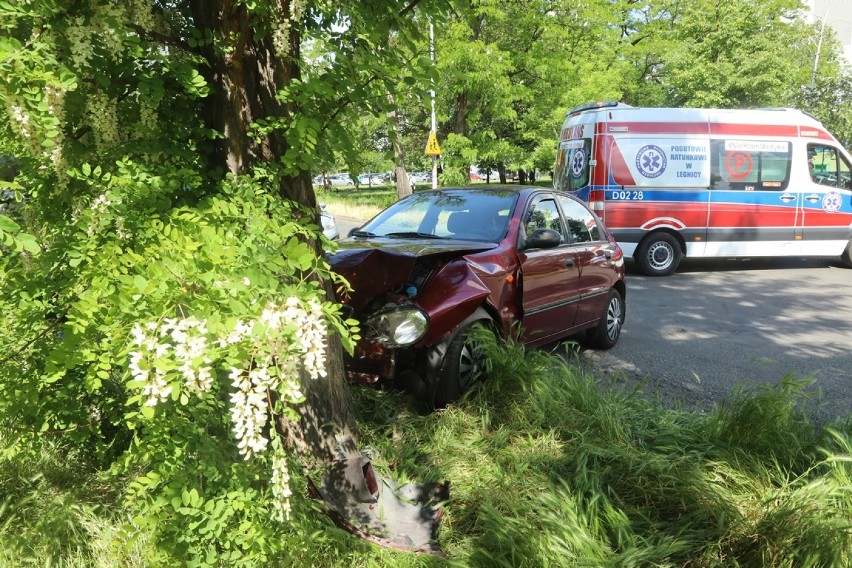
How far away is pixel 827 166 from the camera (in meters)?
11.8

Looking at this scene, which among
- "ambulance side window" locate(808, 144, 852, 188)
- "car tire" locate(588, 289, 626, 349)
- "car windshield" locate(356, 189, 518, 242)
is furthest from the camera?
"ambulance side window" locate(808, 144, 852, 188)

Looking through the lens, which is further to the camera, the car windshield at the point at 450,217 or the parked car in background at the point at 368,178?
the car windshield at the point at 450,217

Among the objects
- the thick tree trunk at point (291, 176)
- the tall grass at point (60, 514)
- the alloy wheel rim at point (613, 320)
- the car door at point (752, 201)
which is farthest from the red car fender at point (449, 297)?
the car door at point (752, 201)

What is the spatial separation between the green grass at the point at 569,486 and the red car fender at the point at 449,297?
Result: 1.19 ft

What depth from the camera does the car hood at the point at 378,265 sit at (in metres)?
4.06

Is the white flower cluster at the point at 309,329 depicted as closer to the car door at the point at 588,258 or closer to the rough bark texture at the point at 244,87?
the rough bark texture at the point at 244,87

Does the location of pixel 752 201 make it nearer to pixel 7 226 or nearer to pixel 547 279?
pixel 547 279

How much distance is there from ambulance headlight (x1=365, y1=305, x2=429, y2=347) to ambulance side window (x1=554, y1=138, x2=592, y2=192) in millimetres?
8166

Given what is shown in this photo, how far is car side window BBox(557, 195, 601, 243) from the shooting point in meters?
5.86

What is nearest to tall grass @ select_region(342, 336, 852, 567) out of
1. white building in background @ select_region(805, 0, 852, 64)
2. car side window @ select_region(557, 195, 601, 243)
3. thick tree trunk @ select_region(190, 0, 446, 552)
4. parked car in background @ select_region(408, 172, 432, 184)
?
thick tree trunk @ select_region(190, 0, 446, 552)

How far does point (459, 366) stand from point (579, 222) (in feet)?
8.77

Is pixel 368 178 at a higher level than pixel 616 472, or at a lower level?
higher

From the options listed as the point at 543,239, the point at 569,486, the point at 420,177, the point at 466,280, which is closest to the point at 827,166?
the point at 543,239

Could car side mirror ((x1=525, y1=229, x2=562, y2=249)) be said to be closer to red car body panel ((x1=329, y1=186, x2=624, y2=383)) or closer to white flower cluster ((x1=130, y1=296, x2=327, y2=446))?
red car body panel ((x1=329, y1=186, x2=624, y2=383))
